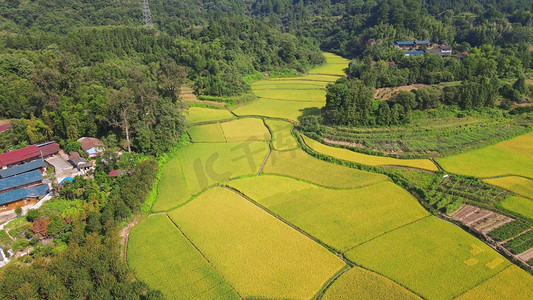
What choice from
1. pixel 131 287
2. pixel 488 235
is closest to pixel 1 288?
pixel 131 287

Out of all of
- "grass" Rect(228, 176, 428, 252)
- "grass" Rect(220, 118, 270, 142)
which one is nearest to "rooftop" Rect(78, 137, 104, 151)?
"grass" Rect(220, 118, 270, 142)

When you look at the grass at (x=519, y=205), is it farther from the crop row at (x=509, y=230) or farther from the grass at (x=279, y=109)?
the grass at (x=279, y=109)

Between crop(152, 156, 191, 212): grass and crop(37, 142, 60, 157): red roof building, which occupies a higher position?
crop(37, 142, 60, 157): red roof building

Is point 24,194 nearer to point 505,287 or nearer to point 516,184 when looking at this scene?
point 505,287

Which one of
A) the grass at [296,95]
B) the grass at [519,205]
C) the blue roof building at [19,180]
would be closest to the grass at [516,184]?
the grass at [519,205]

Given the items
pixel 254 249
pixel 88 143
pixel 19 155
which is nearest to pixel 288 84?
pixel 88 143

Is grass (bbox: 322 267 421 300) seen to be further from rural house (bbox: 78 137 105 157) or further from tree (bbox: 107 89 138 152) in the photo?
rural house (bbox: 78 137 105 157)
